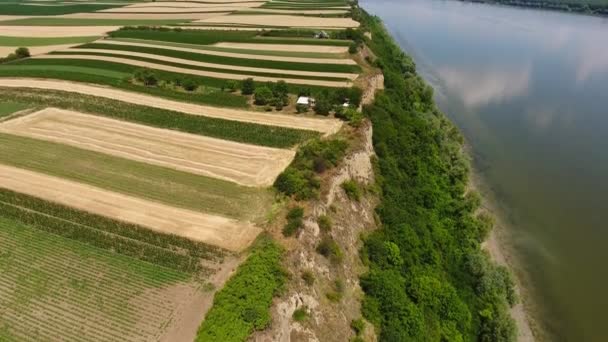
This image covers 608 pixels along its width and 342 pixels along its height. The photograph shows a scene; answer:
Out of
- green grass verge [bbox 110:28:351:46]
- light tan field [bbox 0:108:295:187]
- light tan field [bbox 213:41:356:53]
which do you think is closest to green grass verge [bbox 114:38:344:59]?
light tan field [bbox 213:41:356:53]

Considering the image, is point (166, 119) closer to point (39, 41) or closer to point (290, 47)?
point (290, 47)

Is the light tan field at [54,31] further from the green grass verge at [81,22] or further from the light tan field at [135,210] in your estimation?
the light tan field at [135,210]

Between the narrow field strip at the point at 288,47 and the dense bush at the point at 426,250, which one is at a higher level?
the narrow field strip at the point at 288,47

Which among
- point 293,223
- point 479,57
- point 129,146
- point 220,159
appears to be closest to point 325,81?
point 220,159

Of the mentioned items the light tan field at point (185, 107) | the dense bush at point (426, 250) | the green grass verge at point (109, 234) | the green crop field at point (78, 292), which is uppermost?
the light tan field at point (185, 107)

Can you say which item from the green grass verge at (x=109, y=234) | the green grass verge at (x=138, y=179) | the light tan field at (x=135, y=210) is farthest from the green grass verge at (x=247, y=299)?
the green grass verge at (x=138, y=179)

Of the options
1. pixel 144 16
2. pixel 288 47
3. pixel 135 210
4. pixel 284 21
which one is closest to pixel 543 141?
pixel 288 47

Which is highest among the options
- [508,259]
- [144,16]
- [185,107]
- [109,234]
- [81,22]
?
[81,22]
